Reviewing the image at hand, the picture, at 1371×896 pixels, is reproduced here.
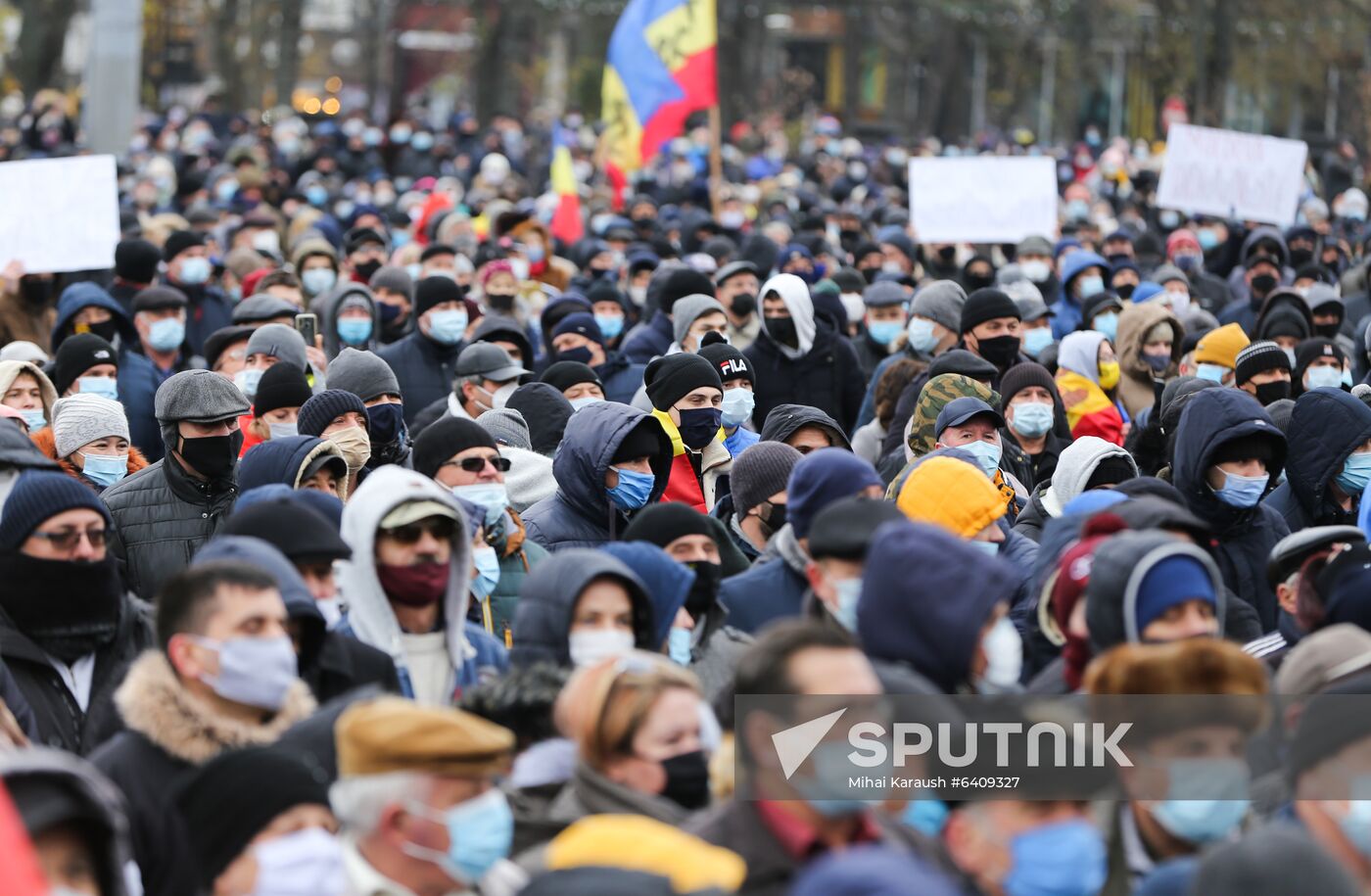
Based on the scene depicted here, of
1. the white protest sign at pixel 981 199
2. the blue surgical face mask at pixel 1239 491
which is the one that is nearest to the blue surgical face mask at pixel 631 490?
the blue surgical face mask at pixel 1239 491

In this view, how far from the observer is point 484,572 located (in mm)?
6891

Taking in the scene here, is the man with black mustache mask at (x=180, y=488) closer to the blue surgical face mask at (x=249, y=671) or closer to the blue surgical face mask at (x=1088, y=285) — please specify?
the blue surgical face mask at (x=249, y=671)

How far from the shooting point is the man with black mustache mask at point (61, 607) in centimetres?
596

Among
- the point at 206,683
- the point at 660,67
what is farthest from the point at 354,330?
the point at 206,683

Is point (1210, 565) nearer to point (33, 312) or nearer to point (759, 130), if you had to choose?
point (33, 312)

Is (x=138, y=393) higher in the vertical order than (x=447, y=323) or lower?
lower

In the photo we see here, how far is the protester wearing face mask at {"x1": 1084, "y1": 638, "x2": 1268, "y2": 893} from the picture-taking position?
15.0ft

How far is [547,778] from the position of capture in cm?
488

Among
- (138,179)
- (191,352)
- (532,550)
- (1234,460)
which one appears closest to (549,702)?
(532,550)

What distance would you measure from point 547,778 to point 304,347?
18.6 feet

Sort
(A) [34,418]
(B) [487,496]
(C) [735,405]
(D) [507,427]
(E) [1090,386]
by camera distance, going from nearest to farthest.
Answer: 1. (B) [487,496]
2. (D) [507,427]
3. (A) [34,418]
4. (C) [735,405]
5. (E) [1090,386]

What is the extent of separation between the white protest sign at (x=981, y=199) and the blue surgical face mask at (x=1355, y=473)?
8627 millimetres

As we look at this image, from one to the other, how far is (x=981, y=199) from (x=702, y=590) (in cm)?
1115

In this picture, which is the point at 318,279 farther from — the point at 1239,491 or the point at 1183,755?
the point at 1183,755
